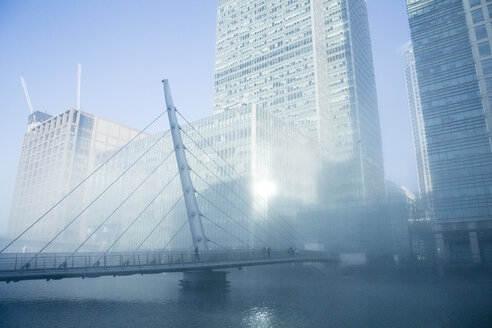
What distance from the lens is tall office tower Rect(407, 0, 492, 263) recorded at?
227 feet

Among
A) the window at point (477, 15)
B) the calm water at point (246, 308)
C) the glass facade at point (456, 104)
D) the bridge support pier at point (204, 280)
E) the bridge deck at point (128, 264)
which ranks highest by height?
the window at point (477, 15)

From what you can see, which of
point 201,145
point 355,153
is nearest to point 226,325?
point 201,145

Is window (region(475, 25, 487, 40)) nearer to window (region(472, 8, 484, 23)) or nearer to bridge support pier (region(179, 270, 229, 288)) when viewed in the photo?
window (region(472, 8, 484, 23))

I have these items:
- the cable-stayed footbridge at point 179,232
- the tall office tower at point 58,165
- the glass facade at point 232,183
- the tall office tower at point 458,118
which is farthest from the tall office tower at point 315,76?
the tall office tower at point 58,165

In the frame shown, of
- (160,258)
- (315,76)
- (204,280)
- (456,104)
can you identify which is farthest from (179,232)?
(456,104)

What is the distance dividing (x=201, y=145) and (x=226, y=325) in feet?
237

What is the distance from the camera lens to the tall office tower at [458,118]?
227ft

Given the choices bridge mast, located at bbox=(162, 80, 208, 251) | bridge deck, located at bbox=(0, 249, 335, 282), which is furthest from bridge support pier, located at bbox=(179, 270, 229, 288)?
bridge mast, located at bbox=(162, 80, 208, 251)

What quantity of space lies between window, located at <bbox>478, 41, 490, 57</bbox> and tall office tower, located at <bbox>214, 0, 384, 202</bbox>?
5244 centimetres

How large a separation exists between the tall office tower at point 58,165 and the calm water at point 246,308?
120 meters

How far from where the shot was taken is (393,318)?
25922mm

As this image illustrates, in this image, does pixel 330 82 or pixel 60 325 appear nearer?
pixel 60 325

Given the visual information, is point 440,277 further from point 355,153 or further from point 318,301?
point 355,153

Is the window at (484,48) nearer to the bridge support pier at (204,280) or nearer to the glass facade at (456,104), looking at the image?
the glass facade at (456,104)
